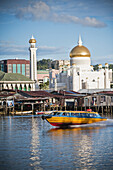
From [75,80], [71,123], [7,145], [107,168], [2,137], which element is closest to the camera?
[107,168]

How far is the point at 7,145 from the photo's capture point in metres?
→ 46.5

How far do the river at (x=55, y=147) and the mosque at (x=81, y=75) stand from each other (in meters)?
73.5

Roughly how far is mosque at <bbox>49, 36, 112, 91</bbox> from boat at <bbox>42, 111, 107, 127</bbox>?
2841 inches

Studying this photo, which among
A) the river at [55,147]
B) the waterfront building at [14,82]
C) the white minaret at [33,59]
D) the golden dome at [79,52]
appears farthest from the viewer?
the white minaret at [33,59]

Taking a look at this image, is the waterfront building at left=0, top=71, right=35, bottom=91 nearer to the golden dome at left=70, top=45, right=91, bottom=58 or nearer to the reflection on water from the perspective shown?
the golden dome at left=70, top=45, right=91, bottom=58

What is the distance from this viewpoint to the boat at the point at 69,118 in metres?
60.8

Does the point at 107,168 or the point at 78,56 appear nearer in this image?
the point at 107,168

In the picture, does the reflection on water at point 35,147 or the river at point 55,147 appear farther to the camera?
the reflection on water at point 35,147

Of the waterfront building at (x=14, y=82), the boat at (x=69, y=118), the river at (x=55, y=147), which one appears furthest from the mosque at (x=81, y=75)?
the river at (x=55, y=147)

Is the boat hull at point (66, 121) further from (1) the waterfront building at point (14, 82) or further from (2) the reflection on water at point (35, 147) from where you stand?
(1) the waterfront building at point (14, 82)

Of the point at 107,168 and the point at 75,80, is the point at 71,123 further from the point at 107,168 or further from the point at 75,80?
the point at 75,80

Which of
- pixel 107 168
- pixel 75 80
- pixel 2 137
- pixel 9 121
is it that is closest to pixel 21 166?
pixel 107 168

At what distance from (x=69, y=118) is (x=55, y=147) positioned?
1671 centimetres

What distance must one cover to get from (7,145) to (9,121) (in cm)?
2584
